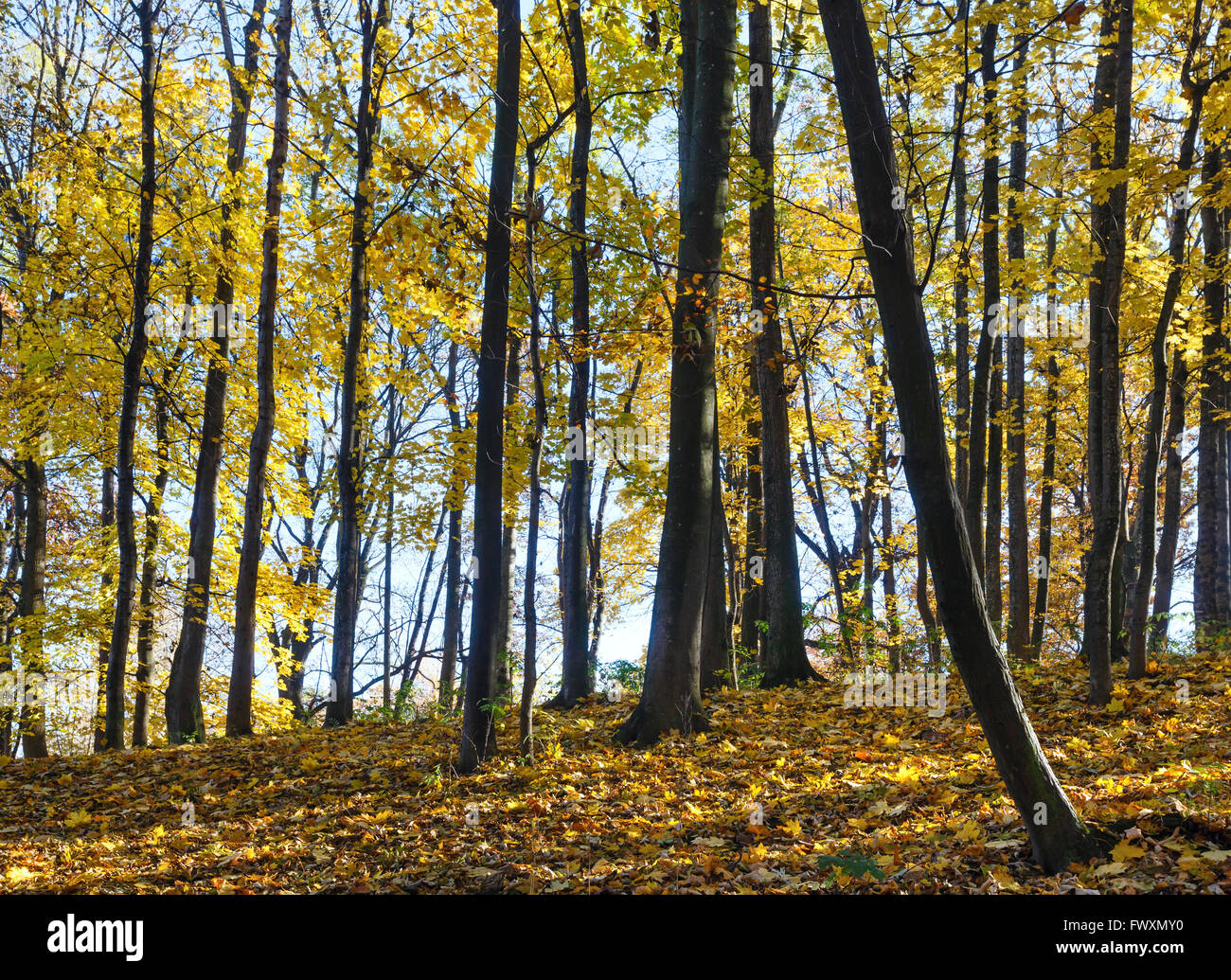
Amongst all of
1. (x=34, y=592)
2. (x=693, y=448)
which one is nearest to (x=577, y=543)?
(x=693, y=448)

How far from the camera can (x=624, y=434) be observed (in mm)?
11977

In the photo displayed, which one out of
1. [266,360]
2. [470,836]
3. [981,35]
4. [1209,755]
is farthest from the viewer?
[266,360]

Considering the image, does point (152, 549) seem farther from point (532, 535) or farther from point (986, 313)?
point (986, 313)

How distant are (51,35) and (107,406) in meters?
5.26

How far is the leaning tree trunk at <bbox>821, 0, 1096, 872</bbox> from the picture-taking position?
13.2 ft

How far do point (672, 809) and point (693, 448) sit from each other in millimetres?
3443

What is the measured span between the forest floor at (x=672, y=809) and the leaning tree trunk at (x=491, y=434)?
1.67ft

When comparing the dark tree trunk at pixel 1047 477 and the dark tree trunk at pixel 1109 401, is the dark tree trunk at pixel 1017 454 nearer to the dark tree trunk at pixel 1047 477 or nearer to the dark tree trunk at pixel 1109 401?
the dark tree trunk at pixel 1047 477

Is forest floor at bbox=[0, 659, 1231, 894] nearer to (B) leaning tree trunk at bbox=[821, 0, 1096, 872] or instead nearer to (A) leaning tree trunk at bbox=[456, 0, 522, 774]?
(B) leaning tree trunk at bbox=[821, 0, 1096, 872]

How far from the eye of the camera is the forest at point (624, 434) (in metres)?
4.64
